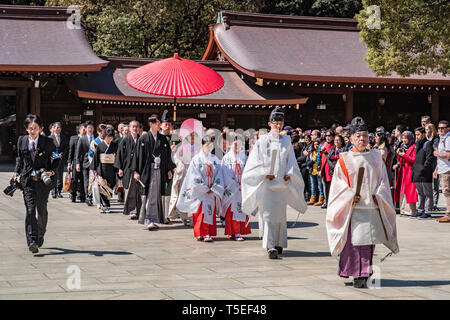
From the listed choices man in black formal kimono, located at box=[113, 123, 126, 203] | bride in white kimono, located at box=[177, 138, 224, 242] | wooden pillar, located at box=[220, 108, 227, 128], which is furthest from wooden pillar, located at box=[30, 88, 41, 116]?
bride in white kimono, located at box=[177, 138, 224, 242]

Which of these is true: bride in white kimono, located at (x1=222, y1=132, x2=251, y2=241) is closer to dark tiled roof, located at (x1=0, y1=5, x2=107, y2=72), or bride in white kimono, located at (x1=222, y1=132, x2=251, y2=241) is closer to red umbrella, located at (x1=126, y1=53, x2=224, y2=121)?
red umbrella, located at (x1=126, y1=53, x2=224, y2=121)

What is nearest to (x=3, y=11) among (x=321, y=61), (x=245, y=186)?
(x=321, y=61)

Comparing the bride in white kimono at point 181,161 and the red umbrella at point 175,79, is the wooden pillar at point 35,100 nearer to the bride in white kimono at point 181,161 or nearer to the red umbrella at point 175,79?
the red umbrella at point 175,79

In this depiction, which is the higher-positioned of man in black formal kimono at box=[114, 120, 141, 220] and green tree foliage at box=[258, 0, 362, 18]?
green tree foliage at box=[258, 0, 362, 18]

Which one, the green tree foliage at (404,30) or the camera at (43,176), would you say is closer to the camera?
the camera at (43,176)

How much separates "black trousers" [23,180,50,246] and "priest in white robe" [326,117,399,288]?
3.70 metres

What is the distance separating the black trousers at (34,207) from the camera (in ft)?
27.9

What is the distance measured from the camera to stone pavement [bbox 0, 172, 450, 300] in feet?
21.1

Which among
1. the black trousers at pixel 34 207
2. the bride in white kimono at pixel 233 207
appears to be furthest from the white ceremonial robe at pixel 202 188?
the black trousers at pixel 34 207

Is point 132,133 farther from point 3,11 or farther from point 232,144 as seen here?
point 3,11

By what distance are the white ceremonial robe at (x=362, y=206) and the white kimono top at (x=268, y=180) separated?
5.70ft

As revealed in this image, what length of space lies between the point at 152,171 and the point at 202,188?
4.68 ft

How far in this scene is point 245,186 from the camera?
8.84 metres

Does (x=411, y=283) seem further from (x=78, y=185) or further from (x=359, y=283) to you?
(x=78, y=185)
